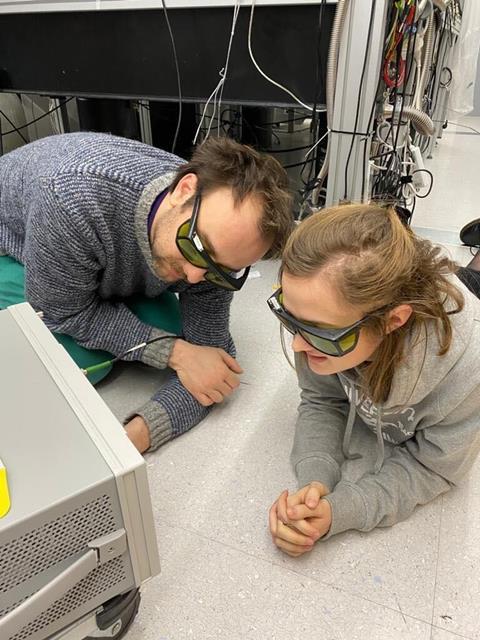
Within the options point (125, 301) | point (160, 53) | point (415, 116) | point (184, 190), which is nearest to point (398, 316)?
point (184, 190)

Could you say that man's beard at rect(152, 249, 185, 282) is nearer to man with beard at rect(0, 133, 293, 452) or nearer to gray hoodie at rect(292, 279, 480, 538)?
man with beard at rect(0, 133, 293, 452)

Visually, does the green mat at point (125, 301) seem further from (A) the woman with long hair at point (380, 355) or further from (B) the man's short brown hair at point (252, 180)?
(A) the woman with long hair at point (380, 355)

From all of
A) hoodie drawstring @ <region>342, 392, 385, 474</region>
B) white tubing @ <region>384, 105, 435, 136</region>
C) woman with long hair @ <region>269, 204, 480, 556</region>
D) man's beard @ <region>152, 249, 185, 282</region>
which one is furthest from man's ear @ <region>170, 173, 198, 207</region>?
white tubing @ <region>384, 105, 435, 136</region>

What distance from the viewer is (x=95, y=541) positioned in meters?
0.49

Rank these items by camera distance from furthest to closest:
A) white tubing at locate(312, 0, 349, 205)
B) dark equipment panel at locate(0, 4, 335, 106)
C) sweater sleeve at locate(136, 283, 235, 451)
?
dark equipment panel at locate(0, 4, 335, 106)
white tubing at locate(312, 0, 349, 205)
sweater sleeve at locate(136, 283, 235, 451)

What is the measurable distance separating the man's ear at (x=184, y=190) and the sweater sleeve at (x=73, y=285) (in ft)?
0.55

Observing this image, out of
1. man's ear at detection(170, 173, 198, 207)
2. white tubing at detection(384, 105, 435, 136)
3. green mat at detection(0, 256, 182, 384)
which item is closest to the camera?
man's ear at detection(170, 173, 198, 207)

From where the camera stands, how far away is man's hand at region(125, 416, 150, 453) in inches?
37.5

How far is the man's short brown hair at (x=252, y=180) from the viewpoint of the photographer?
32.9 inches

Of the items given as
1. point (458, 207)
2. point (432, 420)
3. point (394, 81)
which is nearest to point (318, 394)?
point (432, 420)

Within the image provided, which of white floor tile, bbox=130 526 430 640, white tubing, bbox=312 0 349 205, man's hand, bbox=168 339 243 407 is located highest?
white tubing, bbox=312 0 349 205

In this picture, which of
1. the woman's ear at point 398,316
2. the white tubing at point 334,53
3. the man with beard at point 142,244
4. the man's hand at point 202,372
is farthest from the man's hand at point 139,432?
the white tubing at point 334,53

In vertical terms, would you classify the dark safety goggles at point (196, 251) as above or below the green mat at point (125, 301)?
above

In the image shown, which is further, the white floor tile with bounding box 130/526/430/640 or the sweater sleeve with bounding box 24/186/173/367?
the sweater sleeve with bounding box 24/186/173/367
